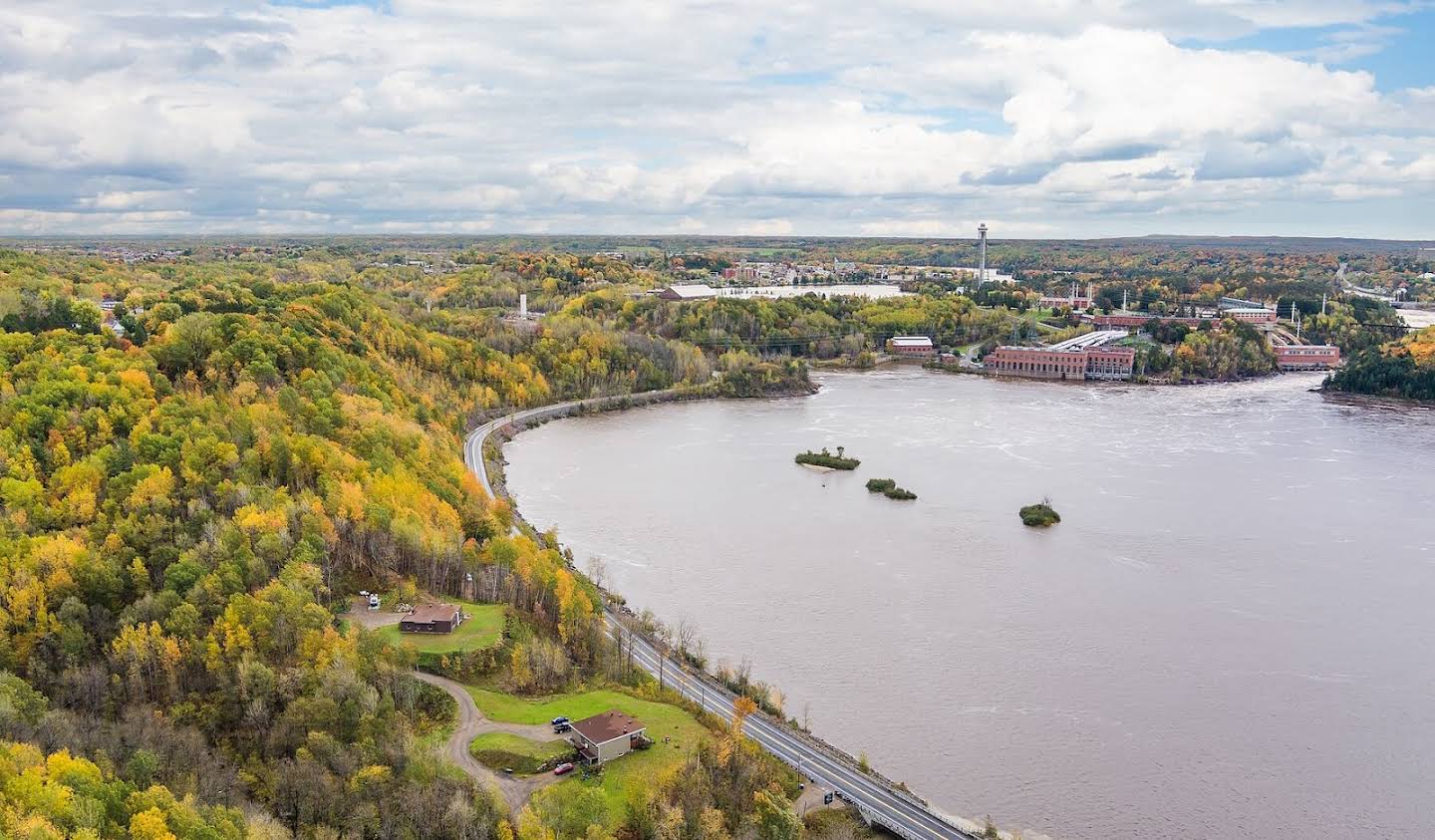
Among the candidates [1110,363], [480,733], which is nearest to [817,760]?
[480,733]

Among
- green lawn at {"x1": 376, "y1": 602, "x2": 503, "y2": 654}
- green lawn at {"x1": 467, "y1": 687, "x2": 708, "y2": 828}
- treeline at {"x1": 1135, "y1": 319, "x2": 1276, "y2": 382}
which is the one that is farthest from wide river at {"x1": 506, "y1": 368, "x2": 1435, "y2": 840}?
treeline at {"x1": 1135, "y1": 319, "x2": 1276, "y2": 382}

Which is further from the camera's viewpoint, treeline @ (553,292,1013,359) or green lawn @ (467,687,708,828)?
treeline @ (553,292,1013,359)

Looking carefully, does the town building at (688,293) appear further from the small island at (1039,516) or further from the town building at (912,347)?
the small island at (1039,516)

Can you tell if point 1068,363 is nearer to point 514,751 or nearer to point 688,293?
point 688,293

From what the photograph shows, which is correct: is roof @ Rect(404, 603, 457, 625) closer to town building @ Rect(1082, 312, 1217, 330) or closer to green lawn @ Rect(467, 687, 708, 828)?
green lawn @ Rect(467, 687, 708, 828)

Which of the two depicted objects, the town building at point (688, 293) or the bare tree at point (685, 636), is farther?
the town building at point (688, 293)

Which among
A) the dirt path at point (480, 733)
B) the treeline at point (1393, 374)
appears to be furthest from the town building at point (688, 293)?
the dirt path at point (480, 733)
